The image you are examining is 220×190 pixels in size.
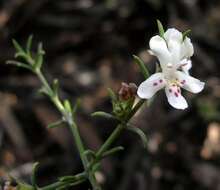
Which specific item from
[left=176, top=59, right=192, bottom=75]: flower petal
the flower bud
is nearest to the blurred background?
the flower bud

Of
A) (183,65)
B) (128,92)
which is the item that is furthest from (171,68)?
(128,92)

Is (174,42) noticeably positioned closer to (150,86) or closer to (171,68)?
(171,68)

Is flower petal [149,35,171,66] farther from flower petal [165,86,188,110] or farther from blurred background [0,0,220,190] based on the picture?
blurred background [0,0,220,190]

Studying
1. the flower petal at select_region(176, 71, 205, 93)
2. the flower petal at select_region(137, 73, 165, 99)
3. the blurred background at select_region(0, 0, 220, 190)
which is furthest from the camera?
the blurred background at select_region(0, 0, 220, 190)

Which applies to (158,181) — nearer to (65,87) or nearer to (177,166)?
(177,166)

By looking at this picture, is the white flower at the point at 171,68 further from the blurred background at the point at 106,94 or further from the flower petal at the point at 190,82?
Result: the blurred background at the point at 106,94

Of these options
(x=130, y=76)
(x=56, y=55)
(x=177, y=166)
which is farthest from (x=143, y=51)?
(x=177, y=166)
